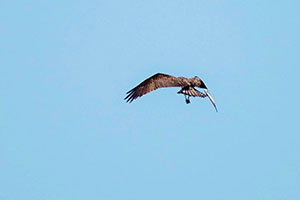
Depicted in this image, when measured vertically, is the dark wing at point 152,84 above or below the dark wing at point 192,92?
above

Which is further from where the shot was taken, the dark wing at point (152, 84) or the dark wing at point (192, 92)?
the dark wing at point (152, 84)

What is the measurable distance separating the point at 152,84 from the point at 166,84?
0.53 m

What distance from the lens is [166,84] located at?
1936cm

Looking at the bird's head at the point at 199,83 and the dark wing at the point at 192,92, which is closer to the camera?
the dark wing at the point at 192,92

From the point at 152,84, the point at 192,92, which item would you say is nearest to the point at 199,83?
the point at 192,92

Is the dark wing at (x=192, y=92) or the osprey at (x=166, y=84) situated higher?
the osprey at (x=166, y=84)

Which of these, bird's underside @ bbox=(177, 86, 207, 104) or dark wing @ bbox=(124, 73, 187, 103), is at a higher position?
dark wing @ bbox=(124, 73, 187, 103)

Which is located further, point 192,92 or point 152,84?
point 152,84

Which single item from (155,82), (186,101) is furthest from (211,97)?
(155,82)

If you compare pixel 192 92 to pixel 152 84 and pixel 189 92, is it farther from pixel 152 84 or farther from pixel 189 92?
pixel 152 84

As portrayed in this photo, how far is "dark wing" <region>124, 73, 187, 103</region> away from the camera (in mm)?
19281

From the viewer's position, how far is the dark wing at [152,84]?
759 inches

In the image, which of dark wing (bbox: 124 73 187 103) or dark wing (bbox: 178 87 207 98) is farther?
dark wing (bbox: 124 73 187 103)

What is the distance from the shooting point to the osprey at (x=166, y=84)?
18562 millimetres
